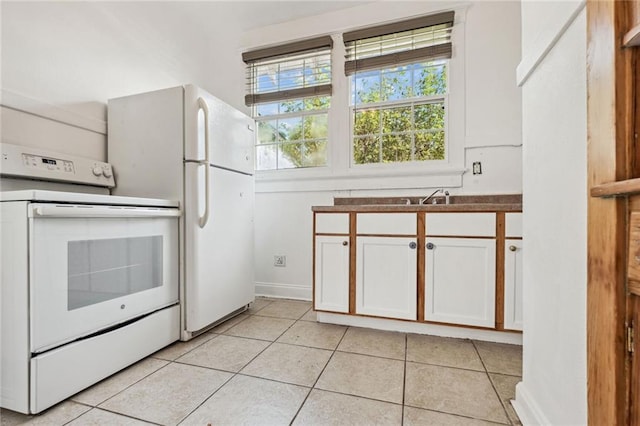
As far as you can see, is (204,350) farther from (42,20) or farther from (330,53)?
(330,53)

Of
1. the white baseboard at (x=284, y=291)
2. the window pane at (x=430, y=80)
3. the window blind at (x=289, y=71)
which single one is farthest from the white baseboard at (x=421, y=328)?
the window blind at (x=289, y=71)

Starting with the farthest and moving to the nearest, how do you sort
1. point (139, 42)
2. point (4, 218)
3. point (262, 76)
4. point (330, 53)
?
point (262, 76) → point (330, 53) → point (139, 42) → point (4, 218)

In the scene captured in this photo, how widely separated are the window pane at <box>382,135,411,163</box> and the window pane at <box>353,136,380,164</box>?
2.5 inches

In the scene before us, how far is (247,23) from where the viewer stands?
9.08 feet

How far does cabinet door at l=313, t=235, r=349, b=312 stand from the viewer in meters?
1.99

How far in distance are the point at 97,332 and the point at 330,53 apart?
2.73 metres

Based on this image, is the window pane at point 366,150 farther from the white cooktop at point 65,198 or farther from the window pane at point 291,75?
the white cooktop at point 65,198

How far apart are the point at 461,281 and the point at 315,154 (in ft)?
5.56

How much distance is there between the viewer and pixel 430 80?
7.95 feet

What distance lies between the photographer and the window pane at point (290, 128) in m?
2.79

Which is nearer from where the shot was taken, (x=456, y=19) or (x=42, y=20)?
(x=42, y=20)

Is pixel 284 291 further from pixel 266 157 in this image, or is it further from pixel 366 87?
pixel 366 87

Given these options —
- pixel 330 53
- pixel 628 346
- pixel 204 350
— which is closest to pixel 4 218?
pixel 204 350

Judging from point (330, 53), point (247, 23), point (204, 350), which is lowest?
point (204, 350)
